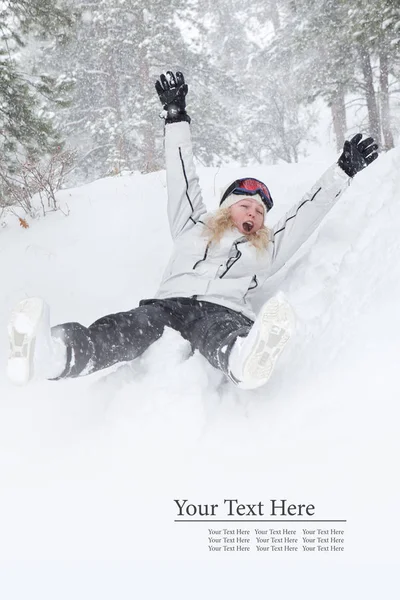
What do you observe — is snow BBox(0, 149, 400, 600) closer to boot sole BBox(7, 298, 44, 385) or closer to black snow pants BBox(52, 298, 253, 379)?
black snow pants BBox(52, 298, 253, 379)

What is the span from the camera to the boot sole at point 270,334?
187 cm

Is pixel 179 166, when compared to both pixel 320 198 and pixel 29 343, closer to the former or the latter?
pixel 320 198

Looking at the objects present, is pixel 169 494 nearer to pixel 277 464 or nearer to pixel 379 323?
pixel 277 464

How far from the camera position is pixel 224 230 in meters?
3.13

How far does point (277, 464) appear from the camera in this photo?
1.88m

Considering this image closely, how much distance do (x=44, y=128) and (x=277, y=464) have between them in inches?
194

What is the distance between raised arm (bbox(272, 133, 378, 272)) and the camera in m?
3.13

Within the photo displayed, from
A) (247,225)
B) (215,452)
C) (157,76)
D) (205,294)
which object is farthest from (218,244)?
(157,76)

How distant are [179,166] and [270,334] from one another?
1.89 m

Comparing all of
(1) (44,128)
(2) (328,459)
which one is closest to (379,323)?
(2) (328,459)

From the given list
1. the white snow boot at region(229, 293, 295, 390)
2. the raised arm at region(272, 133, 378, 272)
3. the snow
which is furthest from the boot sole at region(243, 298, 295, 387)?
the raised arm at region(272, 133, 378, 272)

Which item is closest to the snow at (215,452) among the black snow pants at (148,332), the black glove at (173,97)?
the black snow pants at (148,332)

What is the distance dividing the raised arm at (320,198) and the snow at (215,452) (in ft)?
0.73

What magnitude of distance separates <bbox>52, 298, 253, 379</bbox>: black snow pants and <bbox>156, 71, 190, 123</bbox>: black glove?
4.77 ft
